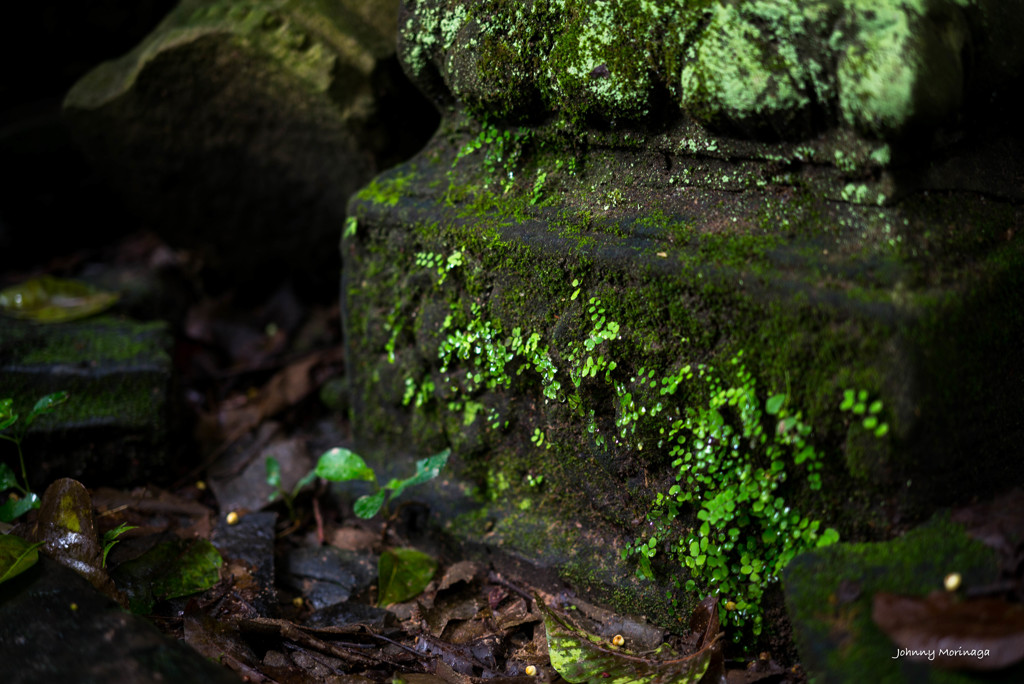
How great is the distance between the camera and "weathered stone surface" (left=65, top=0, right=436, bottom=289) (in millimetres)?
3213

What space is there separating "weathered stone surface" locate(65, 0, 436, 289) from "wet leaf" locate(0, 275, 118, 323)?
58 cm

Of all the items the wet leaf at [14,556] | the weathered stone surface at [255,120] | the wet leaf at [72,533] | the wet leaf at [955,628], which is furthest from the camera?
the weathered stone surface at [255,120]

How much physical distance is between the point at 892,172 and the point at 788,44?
1.13ft

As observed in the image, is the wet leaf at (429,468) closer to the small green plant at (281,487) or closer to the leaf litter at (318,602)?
the leaf litter at (318,602)

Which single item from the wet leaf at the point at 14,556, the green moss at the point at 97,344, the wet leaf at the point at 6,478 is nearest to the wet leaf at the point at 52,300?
the green moss at the point at 97,344

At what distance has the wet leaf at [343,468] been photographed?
96.2 inches

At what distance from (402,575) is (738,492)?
1.12m

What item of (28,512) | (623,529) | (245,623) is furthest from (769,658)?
(28,512)

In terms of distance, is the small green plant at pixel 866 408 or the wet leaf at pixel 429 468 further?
the wet leaf at pixel 429 468

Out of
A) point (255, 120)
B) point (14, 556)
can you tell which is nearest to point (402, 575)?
point (14, 556)

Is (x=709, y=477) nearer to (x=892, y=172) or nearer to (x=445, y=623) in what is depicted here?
(x=892, y=172)

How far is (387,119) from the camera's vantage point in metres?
3.31

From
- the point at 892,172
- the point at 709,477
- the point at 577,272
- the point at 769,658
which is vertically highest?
the point at 892,172

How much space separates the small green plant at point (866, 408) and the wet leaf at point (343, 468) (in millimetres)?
1496
